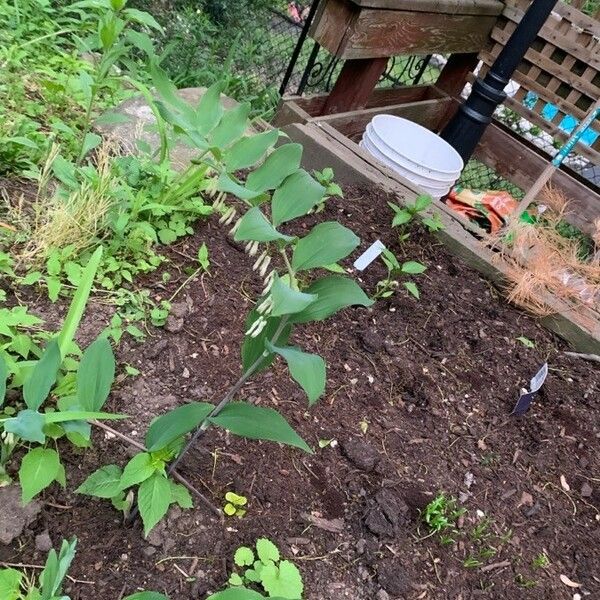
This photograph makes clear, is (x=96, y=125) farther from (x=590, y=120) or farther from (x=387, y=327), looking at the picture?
(x=590, y=120)

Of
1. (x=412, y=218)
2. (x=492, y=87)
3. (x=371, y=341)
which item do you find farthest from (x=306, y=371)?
(x=492, y=87)

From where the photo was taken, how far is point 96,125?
2.29 meters

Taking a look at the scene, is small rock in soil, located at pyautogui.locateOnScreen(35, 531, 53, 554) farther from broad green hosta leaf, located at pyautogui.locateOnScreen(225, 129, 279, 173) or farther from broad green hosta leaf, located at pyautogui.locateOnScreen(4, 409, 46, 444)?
broad green hosta leaf, located at pyautogui.locateOnScreen(225, 129, 279, 173)

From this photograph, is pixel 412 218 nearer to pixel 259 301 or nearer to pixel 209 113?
→ pixel 209 113

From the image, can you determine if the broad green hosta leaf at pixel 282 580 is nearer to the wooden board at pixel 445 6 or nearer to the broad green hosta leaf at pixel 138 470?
the broad green hosta leaf at pixel 138 470

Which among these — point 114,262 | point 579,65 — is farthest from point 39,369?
point 579,65

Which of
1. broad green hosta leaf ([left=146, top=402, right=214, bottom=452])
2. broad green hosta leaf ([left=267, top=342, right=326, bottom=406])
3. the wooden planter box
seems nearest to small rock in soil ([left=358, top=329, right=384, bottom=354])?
broad green hosta leaf ([left=146, top=402, right=214, bottom=452])

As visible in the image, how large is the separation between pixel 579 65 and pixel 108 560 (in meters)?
2.98

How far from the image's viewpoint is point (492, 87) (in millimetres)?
2949

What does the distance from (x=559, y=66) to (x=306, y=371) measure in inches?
109

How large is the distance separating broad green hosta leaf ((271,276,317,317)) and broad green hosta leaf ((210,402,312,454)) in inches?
13.2

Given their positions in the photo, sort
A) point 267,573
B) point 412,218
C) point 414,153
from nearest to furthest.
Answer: point 267,573 → point 412,218 → point 414,153

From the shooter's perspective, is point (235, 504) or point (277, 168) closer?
point (277, 168)

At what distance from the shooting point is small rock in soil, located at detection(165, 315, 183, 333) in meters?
1.69
